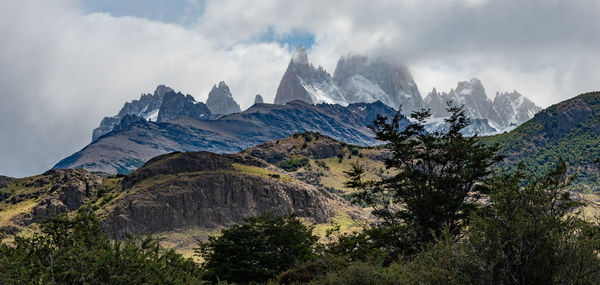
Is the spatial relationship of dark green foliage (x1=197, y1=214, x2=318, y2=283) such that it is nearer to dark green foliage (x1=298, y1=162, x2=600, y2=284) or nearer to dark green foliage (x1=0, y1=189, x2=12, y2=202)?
dark green foliage (x1=298, y1=162, x2=600, y2=284)

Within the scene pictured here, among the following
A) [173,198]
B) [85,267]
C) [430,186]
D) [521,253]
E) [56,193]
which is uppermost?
[56,193]

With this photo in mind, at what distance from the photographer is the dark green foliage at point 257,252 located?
147 feet

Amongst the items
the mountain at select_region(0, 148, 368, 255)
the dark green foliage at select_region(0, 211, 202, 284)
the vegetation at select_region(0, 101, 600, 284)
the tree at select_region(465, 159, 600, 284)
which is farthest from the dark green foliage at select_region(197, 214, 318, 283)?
the mountain at select_region(0, 148, 368, 255)

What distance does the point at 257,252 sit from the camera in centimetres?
4716

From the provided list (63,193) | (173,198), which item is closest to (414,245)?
(173,198)

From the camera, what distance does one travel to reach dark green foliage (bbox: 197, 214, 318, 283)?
44688 millimetres

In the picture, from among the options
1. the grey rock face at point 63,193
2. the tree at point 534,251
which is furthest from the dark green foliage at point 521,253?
the grey rock face at point 63,193

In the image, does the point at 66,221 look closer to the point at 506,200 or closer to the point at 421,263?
the point at 421,263

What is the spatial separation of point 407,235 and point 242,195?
9140 cm

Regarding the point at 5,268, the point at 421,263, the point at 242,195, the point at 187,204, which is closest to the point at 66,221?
the point at 5,268

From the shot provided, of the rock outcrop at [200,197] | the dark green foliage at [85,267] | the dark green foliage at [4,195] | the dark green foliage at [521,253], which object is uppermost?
the dark green foliage at [4,195]

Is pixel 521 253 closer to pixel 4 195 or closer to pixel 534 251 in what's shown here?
pixel 534 251

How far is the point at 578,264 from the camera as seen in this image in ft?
66.1

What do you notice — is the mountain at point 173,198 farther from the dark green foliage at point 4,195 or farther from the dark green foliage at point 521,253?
the dark green foliage at point 521,253
